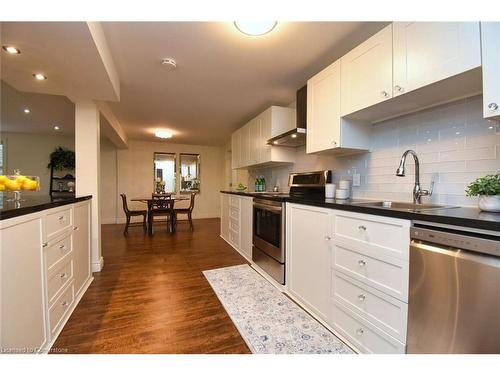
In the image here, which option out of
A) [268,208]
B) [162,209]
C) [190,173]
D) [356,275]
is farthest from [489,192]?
[190,173]

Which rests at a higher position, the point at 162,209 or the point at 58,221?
the point at 58,221

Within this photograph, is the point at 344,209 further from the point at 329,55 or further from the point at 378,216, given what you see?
the point at 329,55

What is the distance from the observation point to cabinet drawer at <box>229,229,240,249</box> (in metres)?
3.54

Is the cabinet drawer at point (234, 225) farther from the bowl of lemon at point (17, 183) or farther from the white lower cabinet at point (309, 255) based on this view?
the bowl of lemon at point (17, 183)

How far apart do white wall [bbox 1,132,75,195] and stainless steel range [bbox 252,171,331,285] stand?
19.5 feet

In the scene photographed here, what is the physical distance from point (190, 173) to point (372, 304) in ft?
20.9

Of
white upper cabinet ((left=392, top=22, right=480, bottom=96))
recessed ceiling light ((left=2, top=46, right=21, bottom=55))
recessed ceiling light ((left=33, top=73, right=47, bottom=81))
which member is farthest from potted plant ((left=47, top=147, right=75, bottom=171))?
white upper cabinet ((left=392, top=22, right=480, bottom=96))

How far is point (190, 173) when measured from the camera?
7027 millimetres

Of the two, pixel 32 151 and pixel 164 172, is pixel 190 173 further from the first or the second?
pixel 32 151

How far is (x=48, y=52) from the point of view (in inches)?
62.8

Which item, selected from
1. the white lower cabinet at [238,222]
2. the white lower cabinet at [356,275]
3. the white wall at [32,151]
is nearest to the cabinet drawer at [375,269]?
the white lower cabinet at [356,275]

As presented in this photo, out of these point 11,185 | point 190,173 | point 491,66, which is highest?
point 491,66

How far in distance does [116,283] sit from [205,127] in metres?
3.39
